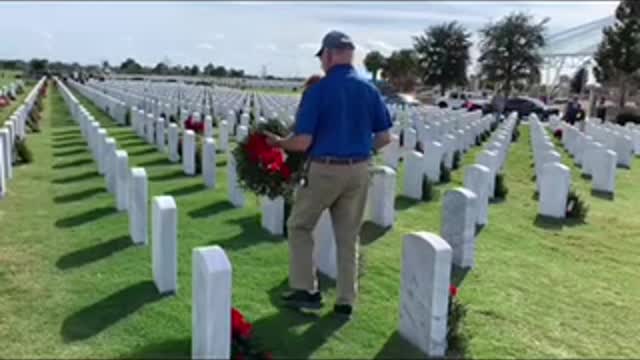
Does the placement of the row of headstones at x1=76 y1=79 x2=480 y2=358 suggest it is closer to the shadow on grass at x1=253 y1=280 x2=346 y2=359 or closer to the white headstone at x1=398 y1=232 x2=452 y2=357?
the white headstone at x1=398 y1=232 x2=452 y2=357

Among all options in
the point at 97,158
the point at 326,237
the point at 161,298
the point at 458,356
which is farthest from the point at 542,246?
the point at 97,158

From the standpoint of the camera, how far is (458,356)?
4.86 meters

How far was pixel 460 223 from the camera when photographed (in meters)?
6.82

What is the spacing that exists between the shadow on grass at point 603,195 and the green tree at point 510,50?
127 feet

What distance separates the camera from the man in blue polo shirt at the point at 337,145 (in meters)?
4.93

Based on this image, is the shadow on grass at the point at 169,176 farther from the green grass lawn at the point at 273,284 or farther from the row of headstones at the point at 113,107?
the row of headstones at the point at 113,107

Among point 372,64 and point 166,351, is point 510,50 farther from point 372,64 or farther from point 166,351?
point 166,351

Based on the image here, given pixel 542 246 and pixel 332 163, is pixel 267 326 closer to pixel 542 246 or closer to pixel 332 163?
pixel 332 163

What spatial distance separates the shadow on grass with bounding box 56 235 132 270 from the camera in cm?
671

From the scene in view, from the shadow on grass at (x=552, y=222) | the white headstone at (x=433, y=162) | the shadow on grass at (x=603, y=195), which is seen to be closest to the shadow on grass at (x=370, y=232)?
the shadow on grass at (x=552, y=222)

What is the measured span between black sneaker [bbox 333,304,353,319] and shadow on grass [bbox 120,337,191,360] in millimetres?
1138

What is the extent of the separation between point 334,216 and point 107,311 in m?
1.86

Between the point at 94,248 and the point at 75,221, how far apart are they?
1.38m

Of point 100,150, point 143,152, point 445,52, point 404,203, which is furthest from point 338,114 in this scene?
point 445,52
